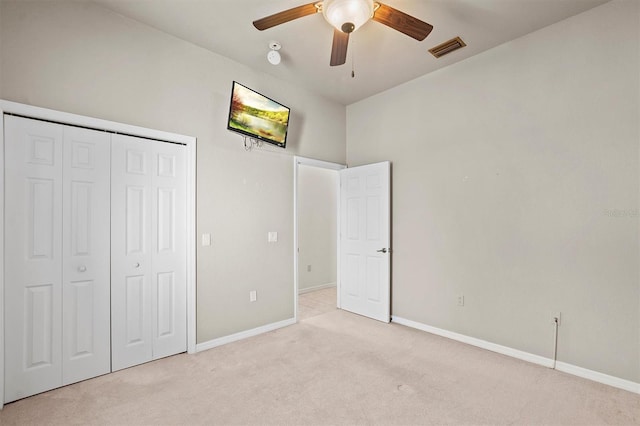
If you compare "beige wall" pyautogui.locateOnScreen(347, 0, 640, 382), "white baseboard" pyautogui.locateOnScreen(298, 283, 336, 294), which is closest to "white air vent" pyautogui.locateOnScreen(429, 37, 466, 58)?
"beige wall" pyautogui.locateOnScreen(347, 0, 640, 382)

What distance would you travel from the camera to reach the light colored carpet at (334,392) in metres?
2.05

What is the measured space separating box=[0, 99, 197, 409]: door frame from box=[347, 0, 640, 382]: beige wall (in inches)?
98.9

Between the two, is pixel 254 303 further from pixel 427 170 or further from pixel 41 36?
pixel 41 36

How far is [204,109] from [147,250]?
155 cm

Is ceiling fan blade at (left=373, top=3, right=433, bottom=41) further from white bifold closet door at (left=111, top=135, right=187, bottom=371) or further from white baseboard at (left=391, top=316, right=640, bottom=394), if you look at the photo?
white baseboard at (left=391, top=316, right=640, bottom=394)

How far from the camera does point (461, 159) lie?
3.41m

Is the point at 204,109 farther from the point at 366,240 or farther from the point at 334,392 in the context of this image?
the point at 334,392

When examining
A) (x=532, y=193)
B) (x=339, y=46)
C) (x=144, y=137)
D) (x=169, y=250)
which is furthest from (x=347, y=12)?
(x=169, y=250)

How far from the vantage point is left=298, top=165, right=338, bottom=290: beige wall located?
5.67 meters

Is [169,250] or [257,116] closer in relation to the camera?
[169,250]

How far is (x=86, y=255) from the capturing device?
8.24ft

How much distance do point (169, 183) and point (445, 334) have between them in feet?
11.3

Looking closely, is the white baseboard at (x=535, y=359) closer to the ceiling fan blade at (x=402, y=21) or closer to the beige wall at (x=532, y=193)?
the beige wall at (x=532, y=193)

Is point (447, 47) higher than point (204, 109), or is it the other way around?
point (447, 47)
